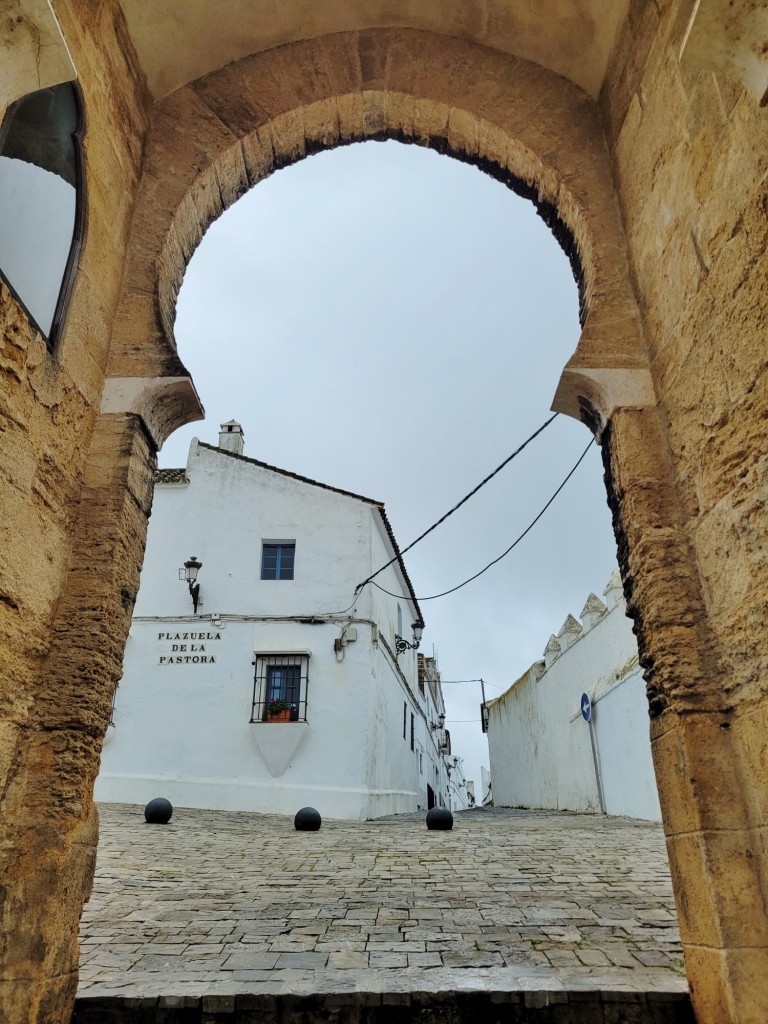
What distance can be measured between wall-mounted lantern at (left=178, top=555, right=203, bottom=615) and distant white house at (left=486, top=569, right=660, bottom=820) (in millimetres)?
7614

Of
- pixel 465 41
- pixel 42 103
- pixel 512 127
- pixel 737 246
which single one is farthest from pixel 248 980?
pixel 465 41

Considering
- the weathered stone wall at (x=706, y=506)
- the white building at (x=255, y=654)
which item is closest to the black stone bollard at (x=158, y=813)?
the white building at (x=255, y=654)

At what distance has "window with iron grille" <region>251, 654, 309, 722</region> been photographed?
12867 mm

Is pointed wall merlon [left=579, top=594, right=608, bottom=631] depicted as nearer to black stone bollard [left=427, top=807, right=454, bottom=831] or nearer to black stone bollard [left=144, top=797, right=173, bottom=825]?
black stone bollard [left=427, top=807, right=454, bottom=831]

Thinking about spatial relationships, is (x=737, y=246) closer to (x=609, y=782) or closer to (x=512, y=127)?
(x=512, y=127)

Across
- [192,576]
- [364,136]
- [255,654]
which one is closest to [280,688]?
[255,654]

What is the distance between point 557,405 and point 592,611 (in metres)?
9.82

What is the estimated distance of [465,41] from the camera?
439 cm

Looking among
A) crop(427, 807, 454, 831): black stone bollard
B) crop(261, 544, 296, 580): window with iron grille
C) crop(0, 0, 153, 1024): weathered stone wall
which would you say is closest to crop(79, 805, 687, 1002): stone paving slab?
crop(0, 0, 153, 1024): weathered stone wall

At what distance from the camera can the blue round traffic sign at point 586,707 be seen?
1214 cm

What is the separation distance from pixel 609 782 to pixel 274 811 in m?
5.88

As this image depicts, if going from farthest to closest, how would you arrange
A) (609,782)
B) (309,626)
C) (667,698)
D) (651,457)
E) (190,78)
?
(309,626), (609,782), (190,78), (651,457), (667,698)

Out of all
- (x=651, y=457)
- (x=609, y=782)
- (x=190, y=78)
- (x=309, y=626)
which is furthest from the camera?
(x=309, y=626)

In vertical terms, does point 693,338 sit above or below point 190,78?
below
